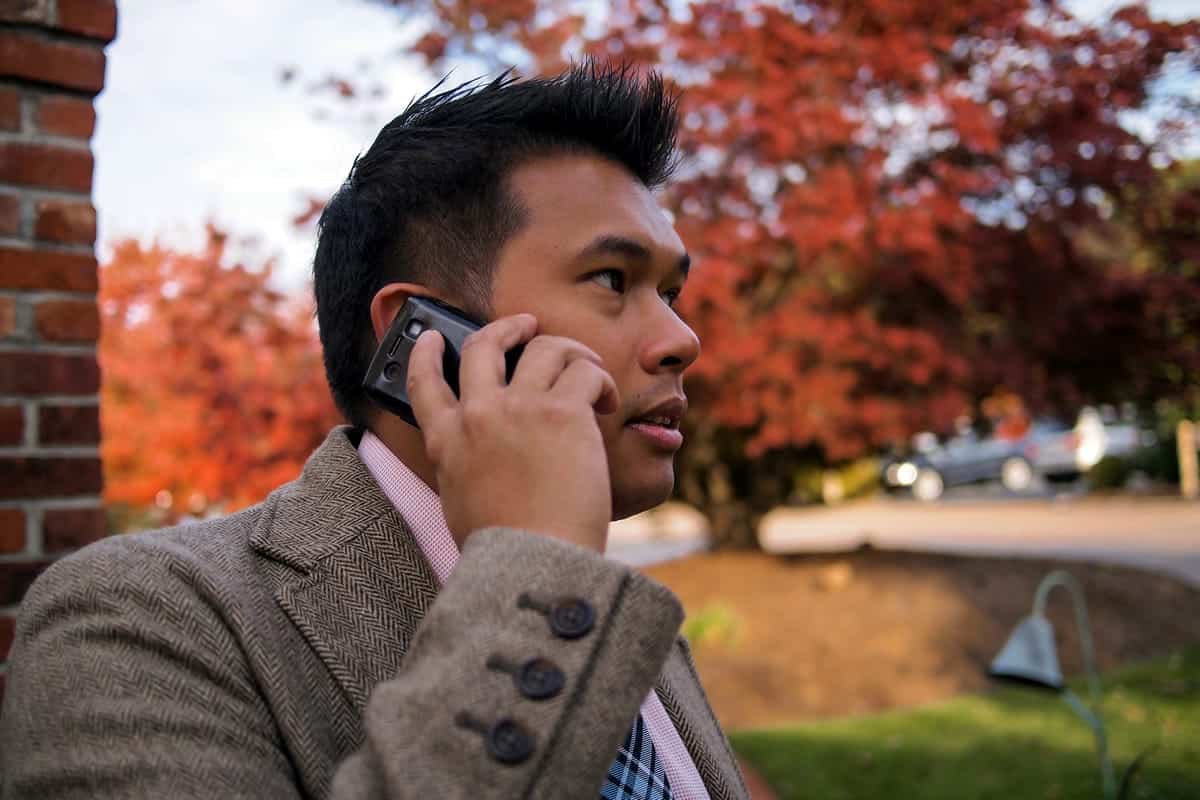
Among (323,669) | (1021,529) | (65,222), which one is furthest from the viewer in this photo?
(1021,529)

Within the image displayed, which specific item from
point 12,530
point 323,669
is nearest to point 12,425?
point 12,530

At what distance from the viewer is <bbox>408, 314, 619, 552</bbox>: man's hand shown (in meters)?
1.27

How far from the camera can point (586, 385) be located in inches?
53.0

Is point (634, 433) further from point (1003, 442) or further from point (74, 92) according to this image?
point (1003, 442)

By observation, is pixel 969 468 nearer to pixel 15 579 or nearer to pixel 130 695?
pixel 15 579

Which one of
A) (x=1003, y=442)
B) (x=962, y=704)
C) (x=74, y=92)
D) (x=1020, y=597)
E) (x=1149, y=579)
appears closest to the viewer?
(x=74, y=92)

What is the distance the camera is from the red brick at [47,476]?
87.7 inches

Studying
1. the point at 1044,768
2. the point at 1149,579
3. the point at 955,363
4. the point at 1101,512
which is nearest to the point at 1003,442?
the point at 1101,512

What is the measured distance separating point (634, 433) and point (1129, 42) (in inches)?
267

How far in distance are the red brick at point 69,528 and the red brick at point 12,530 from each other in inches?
1.7

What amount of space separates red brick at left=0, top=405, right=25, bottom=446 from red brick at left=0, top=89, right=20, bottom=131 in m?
0.60

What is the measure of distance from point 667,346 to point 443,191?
1.70 ft

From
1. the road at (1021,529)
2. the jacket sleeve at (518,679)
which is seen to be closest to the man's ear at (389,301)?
the jacket sleeve at (518,679)

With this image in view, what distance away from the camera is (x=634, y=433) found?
1.70m
